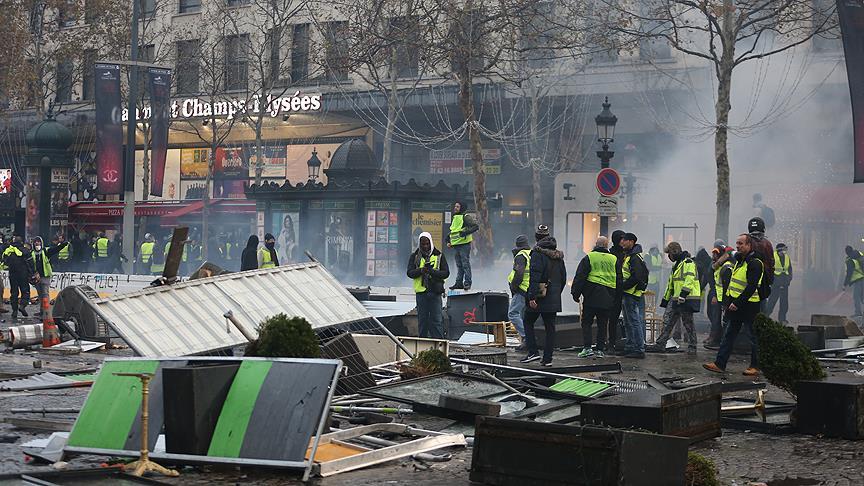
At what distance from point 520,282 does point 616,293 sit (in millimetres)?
1307

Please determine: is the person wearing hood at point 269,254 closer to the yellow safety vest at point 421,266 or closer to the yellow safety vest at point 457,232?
the yellow safety vest at point 457,232

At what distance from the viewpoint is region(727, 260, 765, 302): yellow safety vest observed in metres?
13.3

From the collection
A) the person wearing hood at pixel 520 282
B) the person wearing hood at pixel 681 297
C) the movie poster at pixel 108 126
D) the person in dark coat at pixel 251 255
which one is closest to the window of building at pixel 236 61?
the movie poster at pixel 108 126

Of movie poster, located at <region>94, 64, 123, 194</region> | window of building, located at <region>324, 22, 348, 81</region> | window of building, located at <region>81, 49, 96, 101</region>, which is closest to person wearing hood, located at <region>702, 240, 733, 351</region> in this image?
movie poster, located at <region>94, 64, 123, 194</region>

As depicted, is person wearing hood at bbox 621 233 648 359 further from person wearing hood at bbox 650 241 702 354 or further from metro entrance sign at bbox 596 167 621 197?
metro entrance sign at bbox 596 167 621 197

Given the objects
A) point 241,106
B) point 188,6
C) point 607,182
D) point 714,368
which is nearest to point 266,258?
point 607,182

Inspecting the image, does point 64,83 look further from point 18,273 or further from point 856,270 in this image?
point 856,270

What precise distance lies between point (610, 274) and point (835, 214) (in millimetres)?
20726

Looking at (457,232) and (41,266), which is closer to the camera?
(457,232)

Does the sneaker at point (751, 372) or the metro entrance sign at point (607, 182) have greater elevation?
the metro entrance sign at point (607, 182)

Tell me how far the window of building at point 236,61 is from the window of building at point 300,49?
5.83 ft

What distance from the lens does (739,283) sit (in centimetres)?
1338

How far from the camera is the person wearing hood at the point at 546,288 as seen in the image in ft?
46.6

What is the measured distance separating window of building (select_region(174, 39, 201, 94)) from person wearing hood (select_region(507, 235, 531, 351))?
29964 mm
